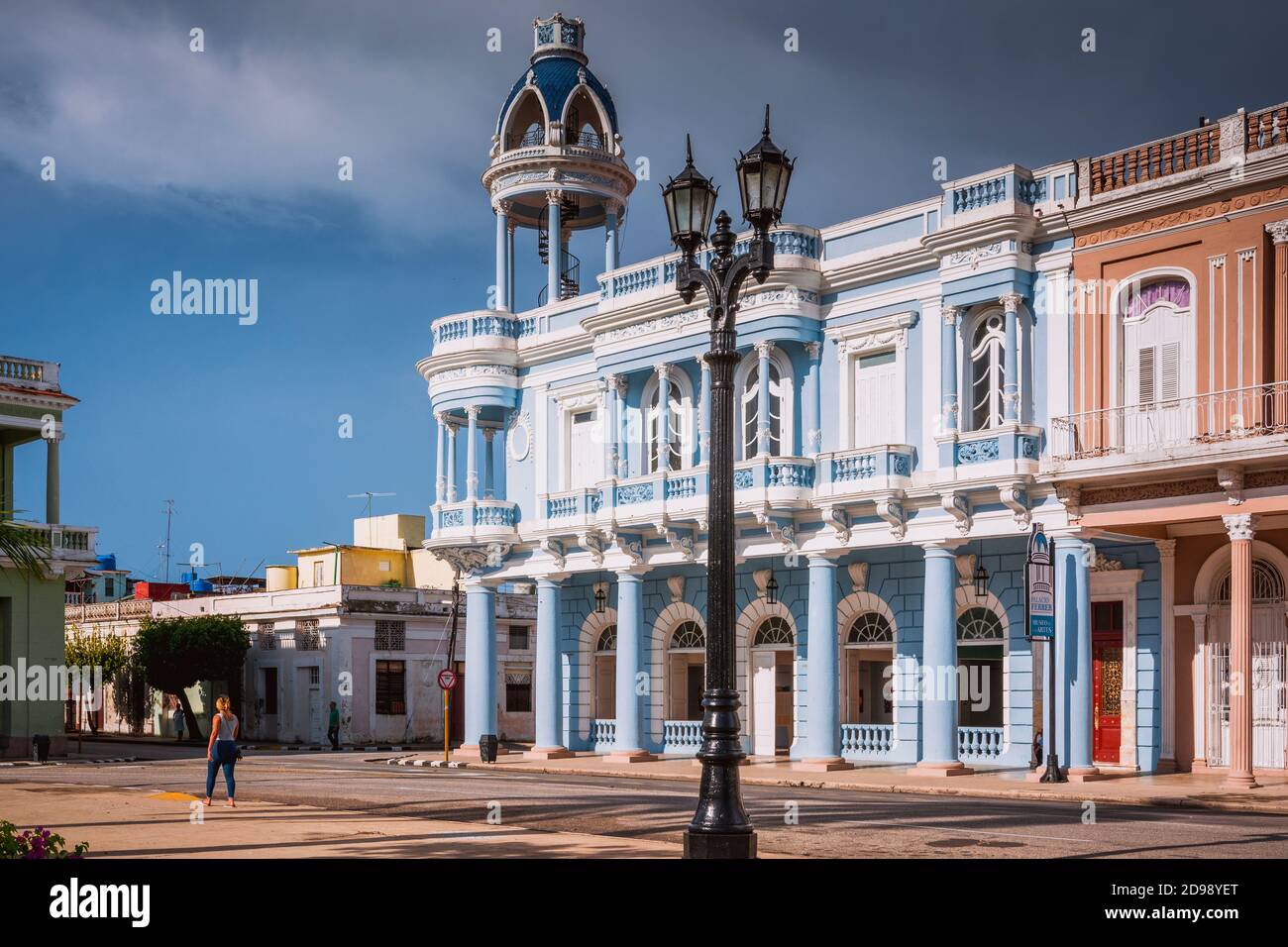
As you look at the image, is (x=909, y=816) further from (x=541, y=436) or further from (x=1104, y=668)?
(x=541, y=436)

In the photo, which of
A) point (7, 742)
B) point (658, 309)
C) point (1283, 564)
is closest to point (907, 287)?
point (658, 309)

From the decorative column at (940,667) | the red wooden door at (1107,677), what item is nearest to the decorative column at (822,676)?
the decorative column at (940,667)

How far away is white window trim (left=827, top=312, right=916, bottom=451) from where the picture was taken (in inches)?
1097

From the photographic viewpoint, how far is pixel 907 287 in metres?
27.7

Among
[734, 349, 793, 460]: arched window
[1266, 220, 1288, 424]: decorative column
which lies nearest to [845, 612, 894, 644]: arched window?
[734, 349, 793, 460]: arched window

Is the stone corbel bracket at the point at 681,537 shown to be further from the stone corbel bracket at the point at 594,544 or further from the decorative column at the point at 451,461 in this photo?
the decorative column at the point at 451,461

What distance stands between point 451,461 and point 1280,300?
20.1 meters

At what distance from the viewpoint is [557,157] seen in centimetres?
3616

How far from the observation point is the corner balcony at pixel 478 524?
116 ft

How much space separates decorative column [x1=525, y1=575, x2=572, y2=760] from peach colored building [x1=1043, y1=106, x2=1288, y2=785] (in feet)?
41.8

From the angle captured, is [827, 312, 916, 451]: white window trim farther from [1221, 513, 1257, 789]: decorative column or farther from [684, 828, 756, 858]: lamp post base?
[684, 828, 756, 858]: lamp post base

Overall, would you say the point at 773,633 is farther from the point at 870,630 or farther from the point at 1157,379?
the point at 1157,379
